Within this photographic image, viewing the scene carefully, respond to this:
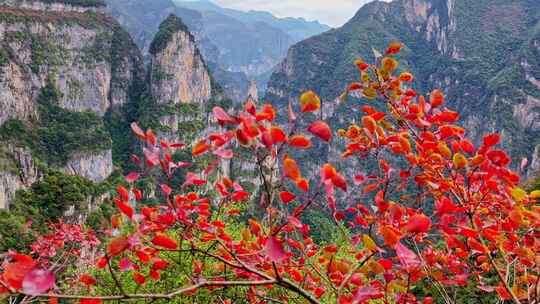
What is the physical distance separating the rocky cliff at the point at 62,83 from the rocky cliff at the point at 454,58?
38160mm

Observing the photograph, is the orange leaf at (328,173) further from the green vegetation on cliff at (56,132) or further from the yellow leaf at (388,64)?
the green vegetation on cliff at (56,132)

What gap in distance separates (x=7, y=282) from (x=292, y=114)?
3.44 ft

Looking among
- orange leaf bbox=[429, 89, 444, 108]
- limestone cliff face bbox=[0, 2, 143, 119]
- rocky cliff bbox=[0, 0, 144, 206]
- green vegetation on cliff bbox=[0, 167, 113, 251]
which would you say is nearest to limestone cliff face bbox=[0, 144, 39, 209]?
rocky cliff bbox=[0, 0, 144, 206]

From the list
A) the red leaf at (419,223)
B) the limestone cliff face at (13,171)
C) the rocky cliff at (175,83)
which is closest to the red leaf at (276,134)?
the red leaf at (419,223)

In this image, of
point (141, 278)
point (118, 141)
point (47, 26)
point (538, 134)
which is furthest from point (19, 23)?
point (538, 134)

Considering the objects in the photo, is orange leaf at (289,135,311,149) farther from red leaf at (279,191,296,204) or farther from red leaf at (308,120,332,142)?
red leaf at (279,191,296,204)

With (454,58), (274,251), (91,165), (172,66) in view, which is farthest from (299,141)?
(454,58)

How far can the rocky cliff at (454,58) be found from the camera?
6450 centimetres

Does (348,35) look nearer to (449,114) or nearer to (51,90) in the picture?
(51,90)

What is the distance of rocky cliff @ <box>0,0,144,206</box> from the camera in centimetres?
3703

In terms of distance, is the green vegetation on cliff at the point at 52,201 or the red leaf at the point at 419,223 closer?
the red leaf at the point at 419,223

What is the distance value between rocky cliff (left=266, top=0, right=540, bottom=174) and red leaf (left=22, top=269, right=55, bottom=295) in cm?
6384

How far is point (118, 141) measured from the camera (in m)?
53.9

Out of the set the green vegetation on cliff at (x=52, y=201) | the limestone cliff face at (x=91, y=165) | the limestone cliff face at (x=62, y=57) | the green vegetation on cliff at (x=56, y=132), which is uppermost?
the limestone cliff face at (x=62, y=57)
